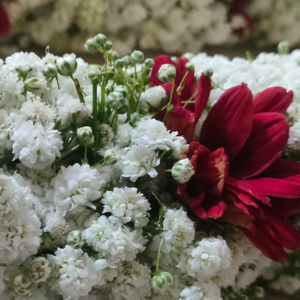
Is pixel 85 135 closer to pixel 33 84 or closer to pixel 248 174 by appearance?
pixel 33 84

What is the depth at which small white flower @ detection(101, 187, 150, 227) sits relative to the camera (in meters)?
0.42

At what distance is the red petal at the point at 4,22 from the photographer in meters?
0.97

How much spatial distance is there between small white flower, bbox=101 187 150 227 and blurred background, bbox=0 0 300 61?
28.4 inches

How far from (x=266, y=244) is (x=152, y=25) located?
32.6 inches

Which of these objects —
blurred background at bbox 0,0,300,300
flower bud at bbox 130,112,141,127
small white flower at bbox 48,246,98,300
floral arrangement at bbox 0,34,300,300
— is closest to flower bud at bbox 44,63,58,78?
floral arrangement at bbox 0,34,300,300

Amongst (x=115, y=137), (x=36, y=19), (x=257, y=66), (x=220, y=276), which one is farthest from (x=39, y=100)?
(x=36, y=19)

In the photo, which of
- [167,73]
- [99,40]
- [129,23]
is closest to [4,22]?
[129,23]

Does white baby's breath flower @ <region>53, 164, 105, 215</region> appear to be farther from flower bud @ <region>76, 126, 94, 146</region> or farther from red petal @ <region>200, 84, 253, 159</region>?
red petal @ <region>200, 84, 253, 159</region>

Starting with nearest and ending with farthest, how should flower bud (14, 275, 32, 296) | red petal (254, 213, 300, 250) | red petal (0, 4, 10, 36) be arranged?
flower bud (14, 275, 32, 296) → red petal (254, 213, 300, 250) → red petal (0, 4, 10, 36)

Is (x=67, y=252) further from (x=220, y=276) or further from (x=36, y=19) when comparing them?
(x=36, y=19)

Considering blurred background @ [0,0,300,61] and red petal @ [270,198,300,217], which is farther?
blurred background @ [0,0,300,61]

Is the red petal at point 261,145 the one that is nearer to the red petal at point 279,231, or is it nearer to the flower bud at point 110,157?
the red petal at point 279,231

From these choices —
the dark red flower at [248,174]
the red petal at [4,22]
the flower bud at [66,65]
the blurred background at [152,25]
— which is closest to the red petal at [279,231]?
the dark red flower at [248,174]

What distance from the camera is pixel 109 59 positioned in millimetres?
531
